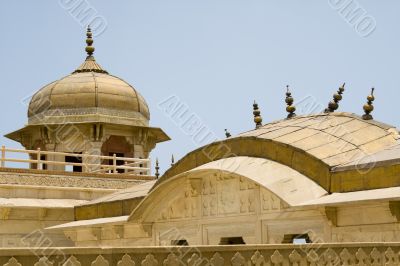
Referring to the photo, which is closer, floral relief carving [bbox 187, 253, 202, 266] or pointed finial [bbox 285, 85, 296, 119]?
floral relief carving [bbox 187, 253, 202, 266]

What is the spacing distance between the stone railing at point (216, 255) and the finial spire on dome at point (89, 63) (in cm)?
1904

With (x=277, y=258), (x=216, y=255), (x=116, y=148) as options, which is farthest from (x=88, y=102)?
(x=216, y=255)

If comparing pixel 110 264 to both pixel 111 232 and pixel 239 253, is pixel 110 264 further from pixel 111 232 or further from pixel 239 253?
pixel 111 232

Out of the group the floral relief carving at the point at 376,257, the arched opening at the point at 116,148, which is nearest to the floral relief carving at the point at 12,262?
the floral relief carving at the point at 376,257

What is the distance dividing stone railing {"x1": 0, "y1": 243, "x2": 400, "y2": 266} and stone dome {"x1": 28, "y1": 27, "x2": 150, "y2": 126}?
16506mm

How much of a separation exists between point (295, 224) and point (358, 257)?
4.16 m

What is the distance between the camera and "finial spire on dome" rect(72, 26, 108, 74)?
2544cm

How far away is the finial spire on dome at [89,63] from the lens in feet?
83.5

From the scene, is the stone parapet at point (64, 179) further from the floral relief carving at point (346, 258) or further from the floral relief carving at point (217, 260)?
the floral relief carving at point (217, 260)

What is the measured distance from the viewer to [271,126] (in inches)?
535

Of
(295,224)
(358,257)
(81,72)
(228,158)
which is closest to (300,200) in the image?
(295,224)

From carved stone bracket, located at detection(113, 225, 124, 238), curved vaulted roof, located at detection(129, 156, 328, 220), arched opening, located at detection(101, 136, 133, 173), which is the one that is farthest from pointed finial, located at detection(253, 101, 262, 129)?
arched opening, located at detection(101, 136, 133, 173)

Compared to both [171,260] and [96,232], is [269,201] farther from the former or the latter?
[171,260]

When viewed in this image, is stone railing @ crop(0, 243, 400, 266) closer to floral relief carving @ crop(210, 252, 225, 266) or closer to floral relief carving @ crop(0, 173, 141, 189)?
floral relief carving @ crop(210, 252, 225, 266)
